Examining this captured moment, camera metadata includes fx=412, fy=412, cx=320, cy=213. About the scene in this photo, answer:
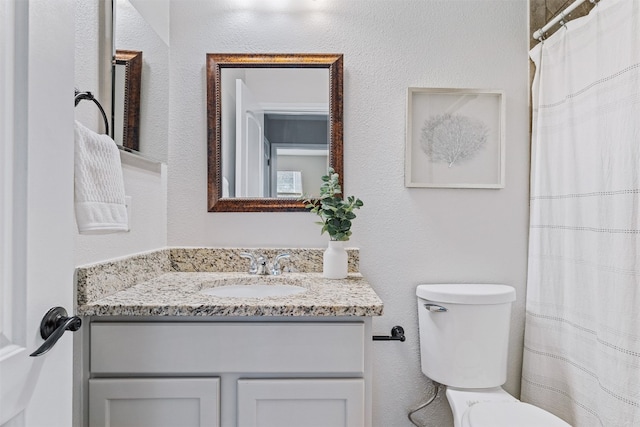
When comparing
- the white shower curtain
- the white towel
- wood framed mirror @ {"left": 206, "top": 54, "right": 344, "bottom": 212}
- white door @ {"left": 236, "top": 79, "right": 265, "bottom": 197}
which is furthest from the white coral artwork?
the white towel

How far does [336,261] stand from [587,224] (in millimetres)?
875

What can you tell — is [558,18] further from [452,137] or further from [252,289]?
[252,289]

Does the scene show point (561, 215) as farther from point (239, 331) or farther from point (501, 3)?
point (239, 331)

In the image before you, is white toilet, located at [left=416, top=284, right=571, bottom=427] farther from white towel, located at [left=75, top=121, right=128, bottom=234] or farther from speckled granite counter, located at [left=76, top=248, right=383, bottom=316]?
white towel, located at [left=75, top=121, right=128, bottom=234]

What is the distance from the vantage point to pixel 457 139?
1.77m

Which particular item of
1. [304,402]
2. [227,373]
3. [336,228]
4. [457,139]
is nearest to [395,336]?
[336,228]

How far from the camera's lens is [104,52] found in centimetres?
129

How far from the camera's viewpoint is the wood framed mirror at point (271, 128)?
1749 millimetres

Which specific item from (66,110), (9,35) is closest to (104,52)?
(66,110)

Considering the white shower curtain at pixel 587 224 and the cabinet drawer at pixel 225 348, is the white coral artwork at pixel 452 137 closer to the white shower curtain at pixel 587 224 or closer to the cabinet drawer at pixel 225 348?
the white shower curtain at pixel 587 224

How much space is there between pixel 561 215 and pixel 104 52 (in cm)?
168

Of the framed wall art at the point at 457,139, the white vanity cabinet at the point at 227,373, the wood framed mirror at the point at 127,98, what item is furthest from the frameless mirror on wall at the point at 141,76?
the framed wall art at the point at 457,139

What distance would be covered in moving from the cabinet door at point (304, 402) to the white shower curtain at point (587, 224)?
2.71 feet

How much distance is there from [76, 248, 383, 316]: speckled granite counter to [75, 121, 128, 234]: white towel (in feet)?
0.65
